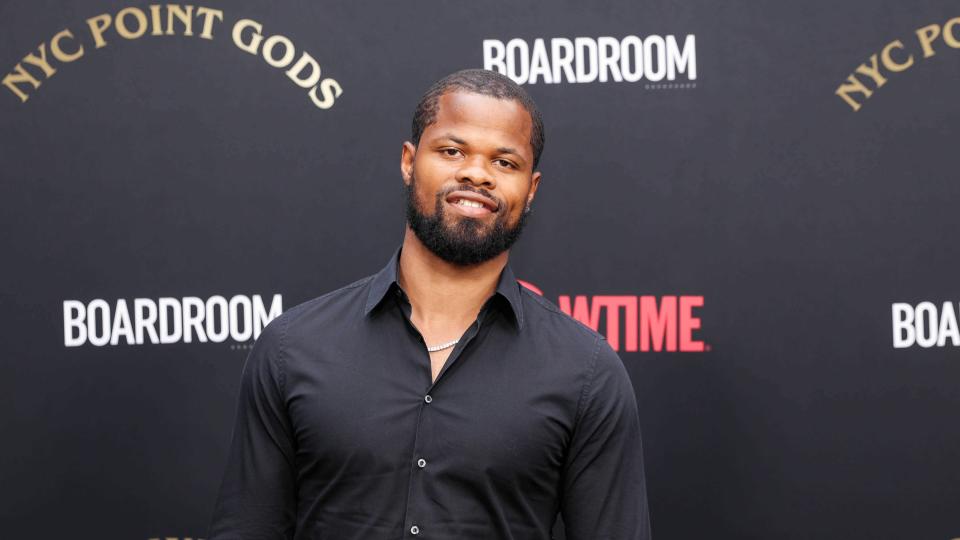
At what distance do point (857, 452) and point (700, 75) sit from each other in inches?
34.2

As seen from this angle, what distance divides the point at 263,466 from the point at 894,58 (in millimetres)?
1554

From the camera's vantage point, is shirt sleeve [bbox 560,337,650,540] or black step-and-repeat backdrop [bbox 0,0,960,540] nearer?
shirt sleeve [bbox 560,337,650,540]

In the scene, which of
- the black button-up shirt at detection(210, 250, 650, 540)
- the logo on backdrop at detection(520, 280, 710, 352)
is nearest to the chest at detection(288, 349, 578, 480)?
the black button-up shirt at detection(210, 250, 650, 540)

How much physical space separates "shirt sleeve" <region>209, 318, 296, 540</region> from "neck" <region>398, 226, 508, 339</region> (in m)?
0.21

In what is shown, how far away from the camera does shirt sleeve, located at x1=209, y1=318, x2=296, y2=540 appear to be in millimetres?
1416

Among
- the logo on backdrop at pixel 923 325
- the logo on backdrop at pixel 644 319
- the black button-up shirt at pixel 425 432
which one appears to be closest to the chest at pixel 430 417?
the black button-up shirt at pixel 425 432

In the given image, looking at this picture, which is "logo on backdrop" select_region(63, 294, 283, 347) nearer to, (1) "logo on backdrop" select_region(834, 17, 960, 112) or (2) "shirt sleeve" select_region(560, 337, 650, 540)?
(2) "shirt sleeve" select_region(560, 337, 650, 540)

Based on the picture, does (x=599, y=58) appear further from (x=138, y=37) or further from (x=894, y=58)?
(x=138, y=37)

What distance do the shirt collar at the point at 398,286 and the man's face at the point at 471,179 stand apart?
0.06 metres

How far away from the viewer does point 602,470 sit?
1.42 m

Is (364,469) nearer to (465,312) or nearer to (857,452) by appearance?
(465,312)

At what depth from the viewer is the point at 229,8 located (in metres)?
2.17

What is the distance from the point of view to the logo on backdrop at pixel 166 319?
2150 millimetres

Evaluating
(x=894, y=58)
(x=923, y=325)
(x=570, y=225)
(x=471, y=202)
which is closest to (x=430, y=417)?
(x=471, y=202)
